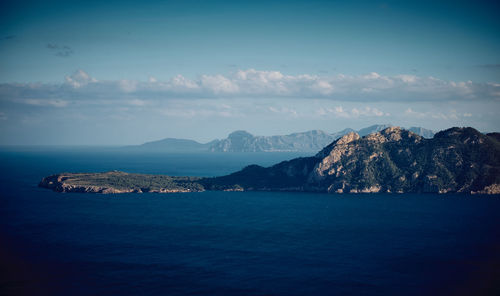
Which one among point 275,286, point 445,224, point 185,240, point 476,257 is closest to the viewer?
point 275,286

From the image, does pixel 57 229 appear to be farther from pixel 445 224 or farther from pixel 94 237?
pixel 445 224

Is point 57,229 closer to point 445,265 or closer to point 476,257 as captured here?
point 445,265

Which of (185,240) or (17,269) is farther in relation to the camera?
(185,240)

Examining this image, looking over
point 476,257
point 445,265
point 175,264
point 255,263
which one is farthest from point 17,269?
point 476,257

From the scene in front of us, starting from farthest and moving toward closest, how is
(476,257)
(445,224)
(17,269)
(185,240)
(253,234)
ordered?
(445,224)
(253,234)
(185,240)
(476,257)
(17,269)

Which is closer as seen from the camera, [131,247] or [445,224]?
[131,247]

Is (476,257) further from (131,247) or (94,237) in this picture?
(94,237)

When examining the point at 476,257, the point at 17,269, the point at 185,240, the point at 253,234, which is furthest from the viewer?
the point at 253,234

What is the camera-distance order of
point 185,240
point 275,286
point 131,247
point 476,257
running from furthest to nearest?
point 185,240, point 131,247, point 476,257, point 275,286

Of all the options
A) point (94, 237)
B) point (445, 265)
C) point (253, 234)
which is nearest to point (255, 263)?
point (253, 234)
